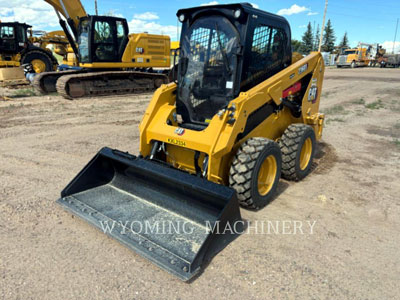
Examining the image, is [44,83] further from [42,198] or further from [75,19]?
[42,198]

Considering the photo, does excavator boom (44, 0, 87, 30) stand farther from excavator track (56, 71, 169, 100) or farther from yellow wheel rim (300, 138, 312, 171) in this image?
yellow wheel rim (300, 138, 312, 171)

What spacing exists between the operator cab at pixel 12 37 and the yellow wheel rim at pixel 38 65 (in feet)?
2.80

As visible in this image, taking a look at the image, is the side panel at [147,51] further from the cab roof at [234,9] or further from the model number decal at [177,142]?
the model number decal at [177,142]

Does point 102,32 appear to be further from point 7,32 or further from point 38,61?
point 7,32

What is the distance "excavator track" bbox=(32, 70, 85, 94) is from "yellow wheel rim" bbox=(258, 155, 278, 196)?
34.9 feet

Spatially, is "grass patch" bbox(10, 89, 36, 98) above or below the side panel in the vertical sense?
below

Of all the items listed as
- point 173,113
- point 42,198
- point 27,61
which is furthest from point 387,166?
point 27,61

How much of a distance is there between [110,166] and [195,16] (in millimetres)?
2179

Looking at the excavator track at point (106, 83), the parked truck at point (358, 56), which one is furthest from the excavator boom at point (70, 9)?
the parked truck at point (358, 56)

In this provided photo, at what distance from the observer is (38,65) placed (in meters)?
15.9

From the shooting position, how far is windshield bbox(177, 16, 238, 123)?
3857mm

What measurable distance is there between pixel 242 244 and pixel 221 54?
2.23m

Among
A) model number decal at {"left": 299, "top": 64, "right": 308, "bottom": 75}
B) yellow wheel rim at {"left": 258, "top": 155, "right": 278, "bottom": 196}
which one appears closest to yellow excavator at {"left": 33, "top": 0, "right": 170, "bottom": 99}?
model number decal at {"left": 299, "top": 64, "right": 308, "bottom": 75}

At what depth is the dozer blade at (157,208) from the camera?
9.07ft
